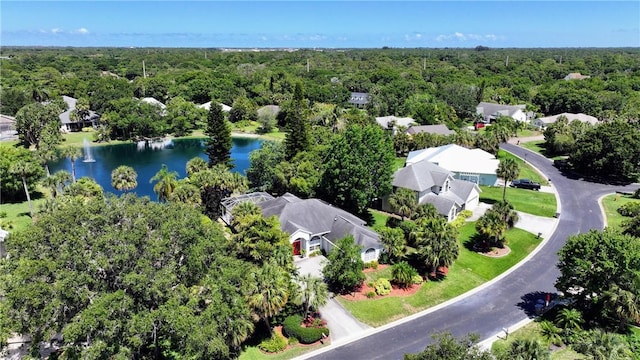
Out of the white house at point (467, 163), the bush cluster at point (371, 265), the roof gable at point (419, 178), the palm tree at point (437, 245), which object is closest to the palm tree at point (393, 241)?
the bush cluster at point (371, 265)

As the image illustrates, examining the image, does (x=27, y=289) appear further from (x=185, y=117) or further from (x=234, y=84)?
(x=234, y=84)

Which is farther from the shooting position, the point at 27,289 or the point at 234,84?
the point at 234,84

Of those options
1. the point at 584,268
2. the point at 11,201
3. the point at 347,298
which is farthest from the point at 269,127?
the point at 584,268

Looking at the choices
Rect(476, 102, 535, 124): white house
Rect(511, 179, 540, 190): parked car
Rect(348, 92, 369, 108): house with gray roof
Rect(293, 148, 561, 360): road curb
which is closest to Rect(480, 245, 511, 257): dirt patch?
Rect(293, 148, 561, 360): road curb

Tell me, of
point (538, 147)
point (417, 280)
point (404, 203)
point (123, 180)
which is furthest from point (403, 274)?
point (538, 147)

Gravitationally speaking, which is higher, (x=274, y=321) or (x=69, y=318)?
(x=69, y=318)
